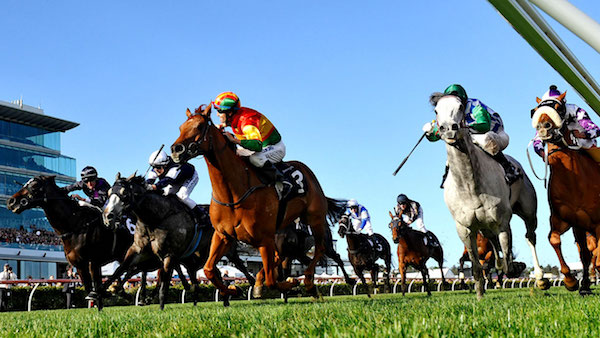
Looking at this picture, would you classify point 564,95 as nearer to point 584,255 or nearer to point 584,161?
point 584,161

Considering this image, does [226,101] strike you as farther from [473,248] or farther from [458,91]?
[473,248]

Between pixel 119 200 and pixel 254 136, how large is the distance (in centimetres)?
297

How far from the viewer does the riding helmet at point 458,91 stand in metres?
6.99

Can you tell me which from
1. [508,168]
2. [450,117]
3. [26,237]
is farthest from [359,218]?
[26,237]

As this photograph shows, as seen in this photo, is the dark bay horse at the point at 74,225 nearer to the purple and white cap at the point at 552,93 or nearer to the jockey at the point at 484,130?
the jockey at the point at 484,130

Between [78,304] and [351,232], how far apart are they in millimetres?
8011

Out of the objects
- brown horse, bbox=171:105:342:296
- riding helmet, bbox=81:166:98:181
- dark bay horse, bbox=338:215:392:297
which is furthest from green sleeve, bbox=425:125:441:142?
dark bay horse, bbox=338:215:392:297

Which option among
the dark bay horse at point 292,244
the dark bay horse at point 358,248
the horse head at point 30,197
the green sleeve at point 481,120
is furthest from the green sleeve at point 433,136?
the dark bay horse at point 358,248

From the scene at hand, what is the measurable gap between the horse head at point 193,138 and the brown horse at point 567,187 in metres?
3.85

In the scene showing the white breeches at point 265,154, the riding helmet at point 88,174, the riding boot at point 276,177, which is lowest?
the riding boot at point 276,177

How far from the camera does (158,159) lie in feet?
34.7

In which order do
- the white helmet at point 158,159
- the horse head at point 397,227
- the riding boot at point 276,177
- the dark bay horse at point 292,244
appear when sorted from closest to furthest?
1. the riding boot at point 276,177
2. the white helmet at point 158,159
3. the dark bay horse at point 292,244
4. the horse head at point 397,227

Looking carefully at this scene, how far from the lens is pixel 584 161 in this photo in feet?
23.9

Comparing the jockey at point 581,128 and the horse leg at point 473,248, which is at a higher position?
the jockey at point 581,128
